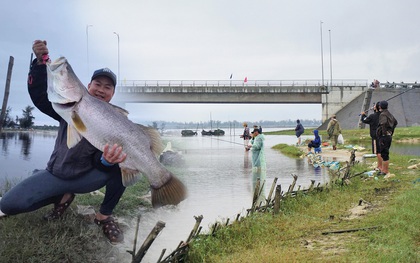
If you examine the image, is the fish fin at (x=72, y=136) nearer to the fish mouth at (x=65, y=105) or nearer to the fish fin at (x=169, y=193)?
the fish mouth at (x=65, y=105)

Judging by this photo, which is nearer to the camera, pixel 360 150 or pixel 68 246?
pixel 68 246

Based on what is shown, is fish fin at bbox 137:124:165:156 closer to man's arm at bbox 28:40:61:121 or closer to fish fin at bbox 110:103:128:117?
fish fin at bbox 110:103:128:117

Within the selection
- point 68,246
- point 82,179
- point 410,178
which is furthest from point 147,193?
point 410,178

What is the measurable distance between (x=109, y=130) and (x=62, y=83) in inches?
18.8

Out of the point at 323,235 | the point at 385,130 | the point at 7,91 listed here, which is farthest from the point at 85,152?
the point at 385,130

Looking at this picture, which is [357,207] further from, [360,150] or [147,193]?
[360,150]

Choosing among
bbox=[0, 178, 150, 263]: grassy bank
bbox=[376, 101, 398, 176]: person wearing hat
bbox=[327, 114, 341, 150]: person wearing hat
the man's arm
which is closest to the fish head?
the man's arm

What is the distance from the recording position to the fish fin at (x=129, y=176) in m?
3.15

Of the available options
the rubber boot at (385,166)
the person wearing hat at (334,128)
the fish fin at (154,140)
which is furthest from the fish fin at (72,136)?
the person wearing hat at (334,128)

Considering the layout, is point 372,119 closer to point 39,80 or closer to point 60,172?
point 60,172

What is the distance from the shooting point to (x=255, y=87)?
165 feet

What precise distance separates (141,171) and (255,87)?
47909mm

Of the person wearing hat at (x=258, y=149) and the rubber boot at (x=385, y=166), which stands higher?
the person wearing hat at (x=258, y=149)

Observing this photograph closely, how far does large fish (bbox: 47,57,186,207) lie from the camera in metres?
2.73
